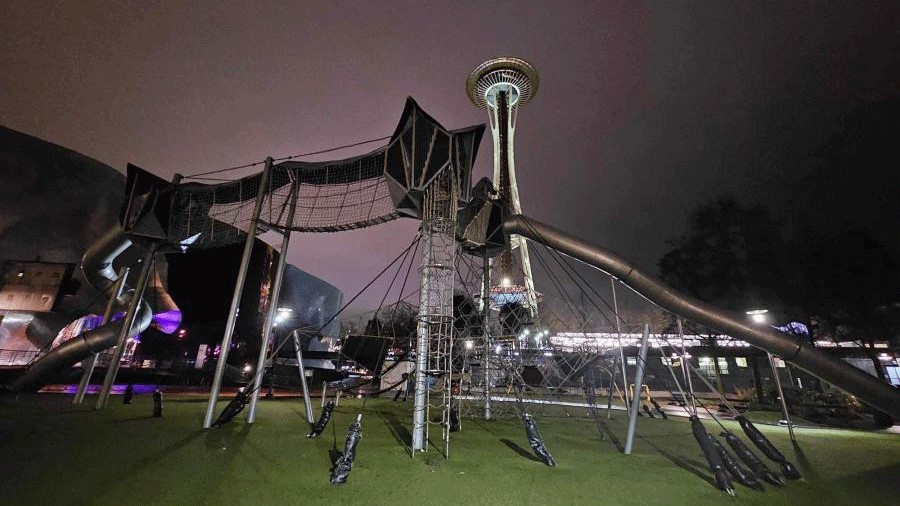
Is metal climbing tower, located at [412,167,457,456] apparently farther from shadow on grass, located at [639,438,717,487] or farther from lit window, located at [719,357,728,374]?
lit window, located at [719,357,728,374]

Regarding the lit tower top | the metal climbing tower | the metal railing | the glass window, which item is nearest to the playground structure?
the metal climbing tower

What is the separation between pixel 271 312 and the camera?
10312 millimetres

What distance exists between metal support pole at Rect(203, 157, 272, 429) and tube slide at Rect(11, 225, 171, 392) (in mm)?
6353

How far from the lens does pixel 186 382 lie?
1026 inches

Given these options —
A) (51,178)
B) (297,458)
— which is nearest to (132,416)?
(297,458)

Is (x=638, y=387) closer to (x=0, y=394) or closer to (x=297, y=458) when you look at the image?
(x=297, y=458)

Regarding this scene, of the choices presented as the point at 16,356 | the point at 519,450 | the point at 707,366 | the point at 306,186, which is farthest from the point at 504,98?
the point at 16,356

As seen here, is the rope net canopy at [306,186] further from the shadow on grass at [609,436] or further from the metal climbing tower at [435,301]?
the shadow on grass at [609,436]

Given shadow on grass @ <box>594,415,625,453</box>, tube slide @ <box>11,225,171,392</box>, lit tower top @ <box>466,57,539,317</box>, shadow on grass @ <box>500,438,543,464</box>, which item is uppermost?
lit tower top @ <box>466,57,539,317</box>

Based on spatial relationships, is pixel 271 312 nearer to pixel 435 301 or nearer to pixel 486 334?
pixel 435 301

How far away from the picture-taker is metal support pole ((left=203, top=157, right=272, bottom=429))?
9086mm

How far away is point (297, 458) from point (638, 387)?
771 centimetres

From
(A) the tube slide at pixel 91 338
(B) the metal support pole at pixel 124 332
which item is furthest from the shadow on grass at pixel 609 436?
(A) the tube slide at pixel 91 338

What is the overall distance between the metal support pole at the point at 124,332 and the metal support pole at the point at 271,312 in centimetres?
546
